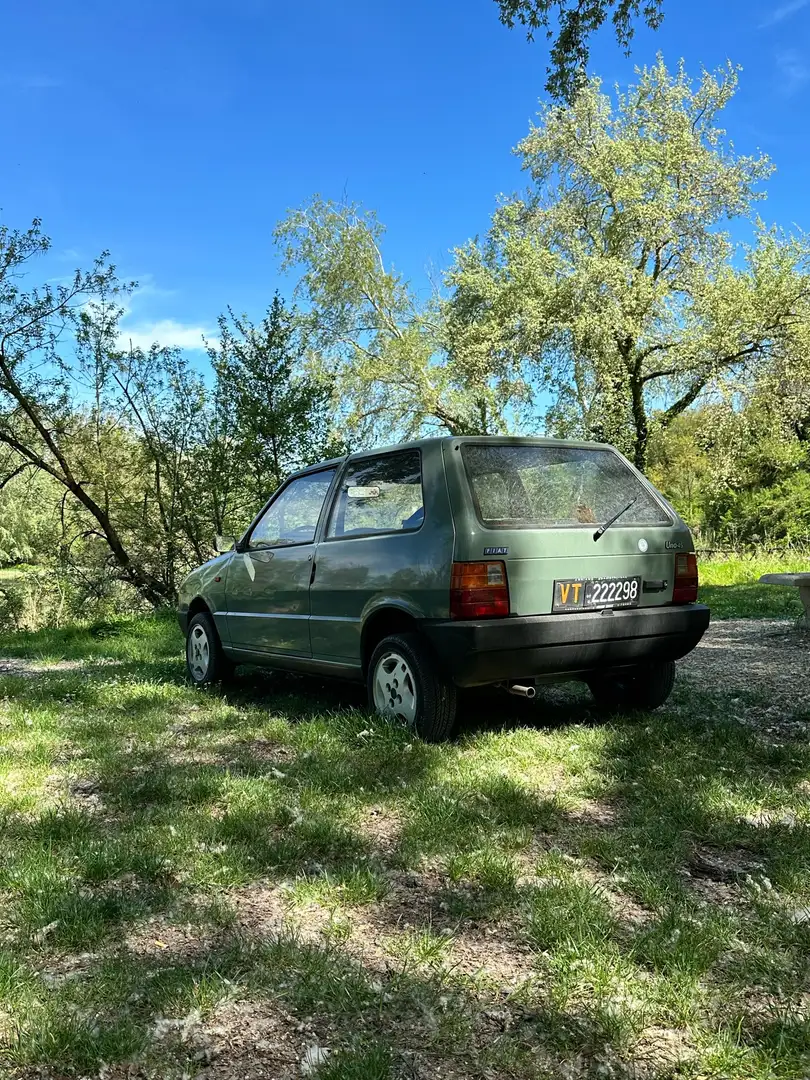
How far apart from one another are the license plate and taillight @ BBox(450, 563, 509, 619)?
40cm

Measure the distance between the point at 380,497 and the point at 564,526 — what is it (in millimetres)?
1193

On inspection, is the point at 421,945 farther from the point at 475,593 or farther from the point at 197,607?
the point at 197,607

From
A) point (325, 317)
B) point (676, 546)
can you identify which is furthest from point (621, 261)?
point (676, 546)

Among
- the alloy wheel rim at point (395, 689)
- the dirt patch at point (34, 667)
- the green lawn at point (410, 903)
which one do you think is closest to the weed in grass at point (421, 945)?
the green lawn at point (410, 903)

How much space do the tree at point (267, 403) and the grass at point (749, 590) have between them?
8.17 m

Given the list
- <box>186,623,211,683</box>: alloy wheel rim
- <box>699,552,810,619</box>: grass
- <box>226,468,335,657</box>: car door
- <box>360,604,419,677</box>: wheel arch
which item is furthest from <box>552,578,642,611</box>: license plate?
<box>699,552,810,619</box>: grass

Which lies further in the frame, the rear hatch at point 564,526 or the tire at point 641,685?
the tire at point 641,685

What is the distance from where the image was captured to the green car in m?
4.41

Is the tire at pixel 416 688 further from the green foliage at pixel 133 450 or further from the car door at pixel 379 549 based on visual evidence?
the green foliage at pixel 133 450

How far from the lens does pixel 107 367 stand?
16.2 meters

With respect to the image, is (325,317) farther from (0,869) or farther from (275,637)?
(0,869)

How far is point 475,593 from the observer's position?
14.3 ft

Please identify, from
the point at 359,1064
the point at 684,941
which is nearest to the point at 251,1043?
the point at 359,1064

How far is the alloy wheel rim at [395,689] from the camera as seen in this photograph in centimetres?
473
